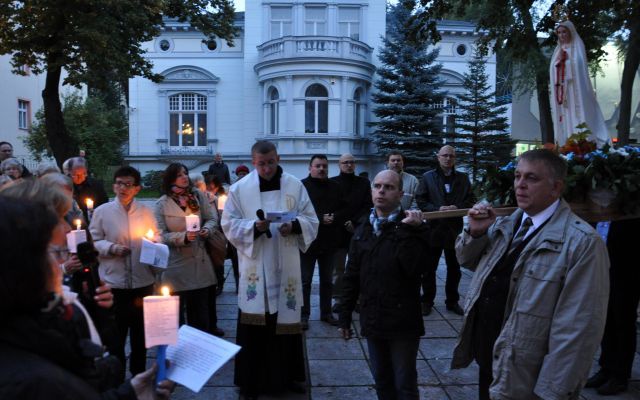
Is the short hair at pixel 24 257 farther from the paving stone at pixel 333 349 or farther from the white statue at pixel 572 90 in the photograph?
the white statue at pixel 572 90

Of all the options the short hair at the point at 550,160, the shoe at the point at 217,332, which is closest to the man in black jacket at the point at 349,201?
the shoe at the point at 217,332

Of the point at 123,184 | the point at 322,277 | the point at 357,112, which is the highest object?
Answer: the point at 357,112

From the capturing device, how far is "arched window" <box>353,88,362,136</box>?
90.2ft

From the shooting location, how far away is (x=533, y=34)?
11.1 meters

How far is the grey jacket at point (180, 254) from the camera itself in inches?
198

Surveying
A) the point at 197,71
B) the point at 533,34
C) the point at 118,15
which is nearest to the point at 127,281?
the point at 533,34

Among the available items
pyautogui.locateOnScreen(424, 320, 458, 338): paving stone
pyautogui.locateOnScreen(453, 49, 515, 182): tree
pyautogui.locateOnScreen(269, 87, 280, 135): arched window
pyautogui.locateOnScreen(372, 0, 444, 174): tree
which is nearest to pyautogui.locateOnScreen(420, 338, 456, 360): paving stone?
pyautogui.locateOnScreen(424, 320, 458, 338): paving stone

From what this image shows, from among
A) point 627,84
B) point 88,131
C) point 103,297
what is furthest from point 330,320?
point 88,131

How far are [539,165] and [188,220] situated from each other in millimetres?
3085

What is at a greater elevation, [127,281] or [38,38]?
[38,38]

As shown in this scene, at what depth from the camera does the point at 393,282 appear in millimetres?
3545

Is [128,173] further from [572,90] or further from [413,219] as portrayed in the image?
[572,90]

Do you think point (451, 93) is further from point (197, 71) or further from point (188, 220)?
point (188, 220)

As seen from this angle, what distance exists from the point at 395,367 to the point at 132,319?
240 cm
